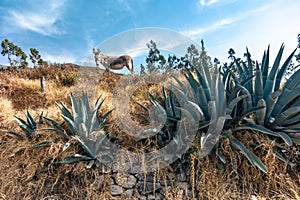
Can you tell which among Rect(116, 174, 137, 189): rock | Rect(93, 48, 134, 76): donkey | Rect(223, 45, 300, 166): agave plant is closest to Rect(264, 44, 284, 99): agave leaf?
Rect(223, 45, 300, 166): agave plant

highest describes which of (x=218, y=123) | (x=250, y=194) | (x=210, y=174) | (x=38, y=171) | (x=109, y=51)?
(x=109, y=51)

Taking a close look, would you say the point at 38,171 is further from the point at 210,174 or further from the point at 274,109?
the point at 274,109

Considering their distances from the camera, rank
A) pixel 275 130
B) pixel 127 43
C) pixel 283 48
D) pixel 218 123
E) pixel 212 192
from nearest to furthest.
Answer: pixel 212 192 < pixel 218 123 < pixel 275 130 < pixel 283 48 < pixel 127 43

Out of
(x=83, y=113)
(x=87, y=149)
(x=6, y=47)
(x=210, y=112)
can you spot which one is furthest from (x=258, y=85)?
(x=6, y=47)

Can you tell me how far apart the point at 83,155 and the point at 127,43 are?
225 cm

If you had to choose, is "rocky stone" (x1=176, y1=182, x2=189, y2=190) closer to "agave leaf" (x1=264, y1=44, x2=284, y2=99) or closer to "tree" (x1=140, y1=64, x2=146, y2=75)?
"agave leaf" (x1=264, y1=44, x2=284, y2=99)

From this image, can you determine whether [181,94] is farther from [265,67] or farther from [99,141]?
[265,67]

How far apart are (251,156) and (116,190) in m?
1.58

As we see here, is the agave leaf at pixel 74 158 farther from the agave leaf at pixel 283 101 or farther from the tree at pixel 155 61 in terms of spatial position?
the tree at pixel 155 61

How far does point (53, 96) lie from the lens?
5.25 m

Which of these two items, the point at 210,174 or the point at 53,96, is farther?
the point at 53,96

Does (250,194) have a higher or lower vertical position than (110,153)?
lower

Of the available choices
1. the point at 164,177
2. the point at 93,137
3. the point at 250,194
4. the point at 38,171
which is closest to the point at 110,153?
the point at 93,137

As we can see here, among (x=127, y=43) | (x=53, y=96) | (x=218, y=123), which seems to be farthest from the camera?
(x=53, y=96)
